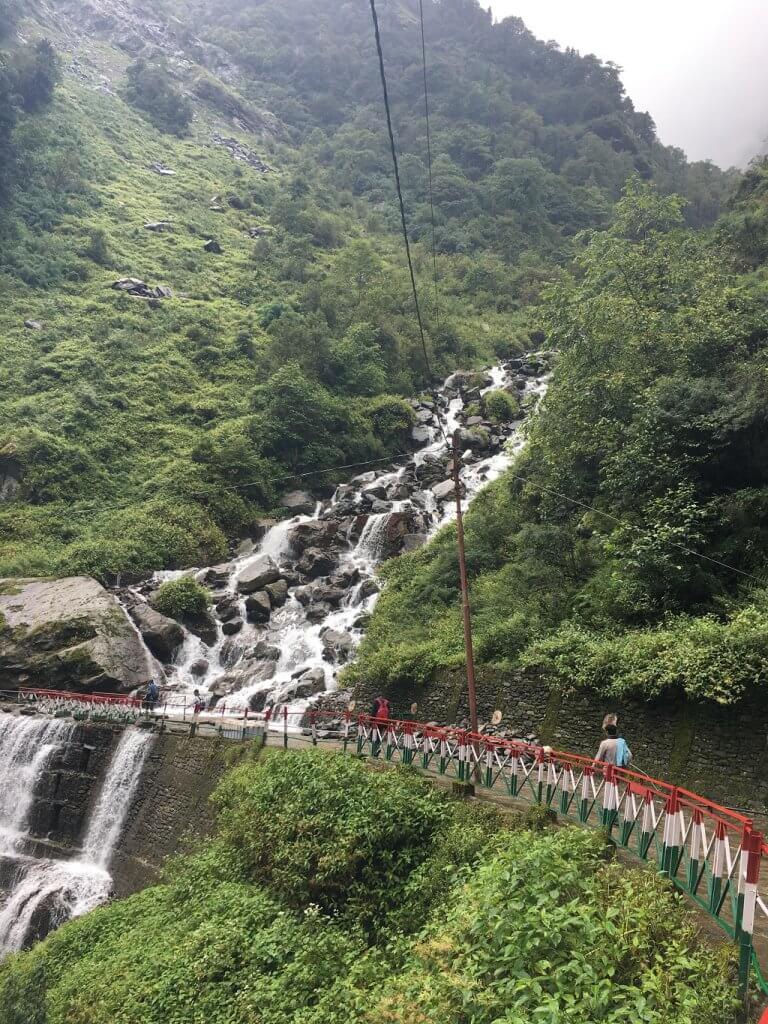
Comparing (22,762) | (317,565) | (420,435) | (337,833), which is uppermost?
(420,435)

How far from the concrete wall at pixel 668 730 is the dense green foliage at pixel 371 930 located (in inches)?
147

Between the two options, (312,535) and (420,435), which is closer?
Result: (312,535)

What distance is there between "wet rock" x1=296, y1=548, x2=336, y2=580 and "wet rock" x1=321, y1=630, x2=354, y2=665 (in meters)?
4.11

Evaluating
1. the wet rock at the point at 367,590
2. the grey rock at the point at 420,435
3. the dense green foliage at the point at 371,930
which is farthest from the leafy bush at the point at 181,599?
the grey rock at the point at 420,435

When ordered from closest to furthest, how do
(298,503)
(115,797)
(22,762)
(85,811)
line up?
(115,797) → (85,811) → (22,762) → (298,503)

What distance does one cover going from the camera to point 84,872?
15805 mm

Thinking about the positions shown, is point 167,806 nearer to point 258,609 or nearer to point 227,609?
point 258,609

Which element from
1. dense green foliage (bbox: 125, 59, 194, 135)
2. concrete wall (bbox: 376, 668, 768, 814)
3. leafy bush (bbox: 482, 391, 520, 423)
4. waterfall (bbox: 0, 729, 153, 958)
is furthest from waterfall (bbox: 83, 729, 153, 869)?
dense green foliage (bbox: 125, 59, 194, 135)

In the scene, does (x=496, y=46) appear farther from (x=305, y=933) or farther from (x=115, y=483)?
(x=305, y=933)

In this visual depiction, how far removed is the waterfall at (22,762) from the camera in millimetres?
17750

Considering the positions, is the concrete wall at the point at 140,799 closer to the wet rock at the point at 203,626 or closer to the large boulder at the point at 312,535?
the wet rock at the point at 203,626

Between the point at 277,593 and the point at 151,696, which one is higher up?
the point at 277,593

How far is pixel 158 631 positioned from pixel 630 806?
19.8 meters

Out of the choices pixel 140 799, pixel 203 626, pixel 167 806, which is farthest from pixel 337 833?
pixel 203 626
